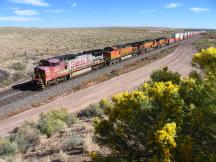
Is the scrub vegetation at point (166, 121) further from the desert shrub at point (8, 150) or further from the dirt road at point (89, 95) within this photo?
the dirt road at point (89, 95)

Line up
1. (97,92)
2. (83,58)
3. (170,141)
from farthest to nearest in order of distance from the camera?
1. (83,58)
2. (97,92)
3. (170,141)

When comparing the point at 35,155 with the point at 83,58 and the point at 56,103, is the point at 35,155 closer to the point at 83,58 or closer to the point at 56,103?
the point at 56,103

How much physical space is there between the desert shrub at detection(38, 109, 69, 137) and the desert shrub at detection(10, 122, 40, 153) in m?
0.48

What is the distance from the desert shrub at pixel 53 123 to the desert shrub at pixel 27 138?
1.57ft

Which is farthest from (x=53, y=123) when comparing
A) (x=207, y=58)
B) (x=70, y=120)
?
(x=207, y=58)

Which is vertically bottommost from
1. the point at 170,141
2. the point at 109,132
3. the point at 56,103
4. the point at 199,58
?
the point at 56,103

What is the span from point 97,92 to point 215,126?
26216 mm

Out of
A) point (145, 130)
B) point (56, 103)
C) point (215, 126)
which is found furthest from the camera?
point (56, 103)

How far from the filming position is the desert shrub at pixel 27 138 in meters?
17.3

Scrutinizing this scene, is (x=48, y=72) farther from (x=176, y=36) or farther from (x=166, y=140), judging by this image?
(x=176, y=36)

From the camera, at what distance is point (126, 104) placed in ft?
32.2

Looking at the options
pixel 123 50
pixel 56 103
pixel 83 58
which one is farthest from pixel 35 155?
pixel 123 50

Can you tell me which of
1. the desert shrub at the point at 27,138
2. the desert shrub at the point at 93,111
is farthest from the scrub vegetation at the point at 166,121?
the desert shrub at the point at 93,111

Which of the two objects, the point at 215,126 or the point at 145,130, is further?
the point at 145,130
